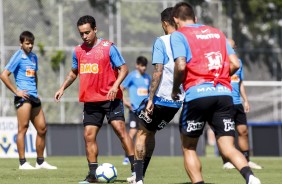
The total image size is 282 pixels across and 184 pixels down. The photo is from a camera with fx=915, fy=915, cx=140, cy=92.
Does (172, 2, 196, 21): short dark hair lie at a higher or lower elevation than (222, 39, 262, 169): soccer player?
higher

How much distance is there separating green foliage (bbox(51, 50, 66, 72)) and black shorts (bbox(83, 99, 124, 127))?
19.4 metres

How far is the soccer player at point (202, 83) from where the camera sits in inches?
389

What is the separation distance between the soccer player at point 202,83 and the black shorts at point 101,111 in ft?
11.3

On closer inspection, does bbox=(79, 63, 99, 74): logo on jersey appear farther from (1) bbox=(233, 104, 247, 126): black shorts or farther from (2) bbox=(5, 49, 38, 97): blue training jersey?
(1) bbox=(233, 104, 247, 126): black shorts

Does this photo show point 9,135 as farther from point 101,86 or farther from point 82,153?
point 101,86

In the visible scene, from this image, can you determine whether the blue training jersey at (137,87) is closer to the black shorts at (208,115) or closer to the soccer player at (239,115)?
the soccer player at (239,115)

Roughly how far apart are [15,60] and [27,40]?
0.46 metres

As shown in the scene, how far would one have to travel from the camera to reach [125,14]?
34219mm

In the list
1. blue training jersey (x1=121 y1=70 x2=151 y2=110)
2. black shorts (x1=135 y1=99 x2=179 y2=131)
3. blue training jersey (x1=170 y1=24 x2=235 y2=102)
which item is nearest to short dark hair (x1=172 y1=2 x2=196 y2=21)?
blue training jersey (x1=170 y1=24 x2=235 y2=102)

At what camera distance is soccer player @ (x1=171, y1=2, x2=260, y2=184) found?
32.4 feet

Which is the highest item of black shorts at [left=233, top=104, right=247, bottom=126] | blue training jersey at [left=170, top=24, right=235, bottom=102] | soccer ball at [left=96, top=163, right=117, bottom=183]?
blue training jersey at [left=170, top=24, right=235, bottom=102]

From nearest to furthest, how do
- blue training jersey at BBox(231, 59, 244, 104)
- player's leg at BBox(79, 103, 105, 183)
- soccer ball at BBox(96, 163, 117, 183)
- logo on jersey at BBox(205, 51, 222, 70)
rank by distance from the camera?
logo on jersey at BBox(205, 51, 222, 70) → soccer ball at BBox(96, 163, 117, 183) → player's leg at BBox(79, 103, 105, 183) → blue training jersey at BBox(231, 59, 244, 104)

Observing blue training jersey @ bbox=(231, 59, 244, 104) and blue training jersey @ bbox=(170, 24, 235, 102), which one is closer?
blue training jersey @ bbox=(170, 24, 235, 102)

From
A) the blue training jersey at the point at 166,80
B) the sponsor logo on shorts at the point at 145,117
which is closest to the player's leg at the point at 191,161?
the blue training jersey at the point at 166,80
